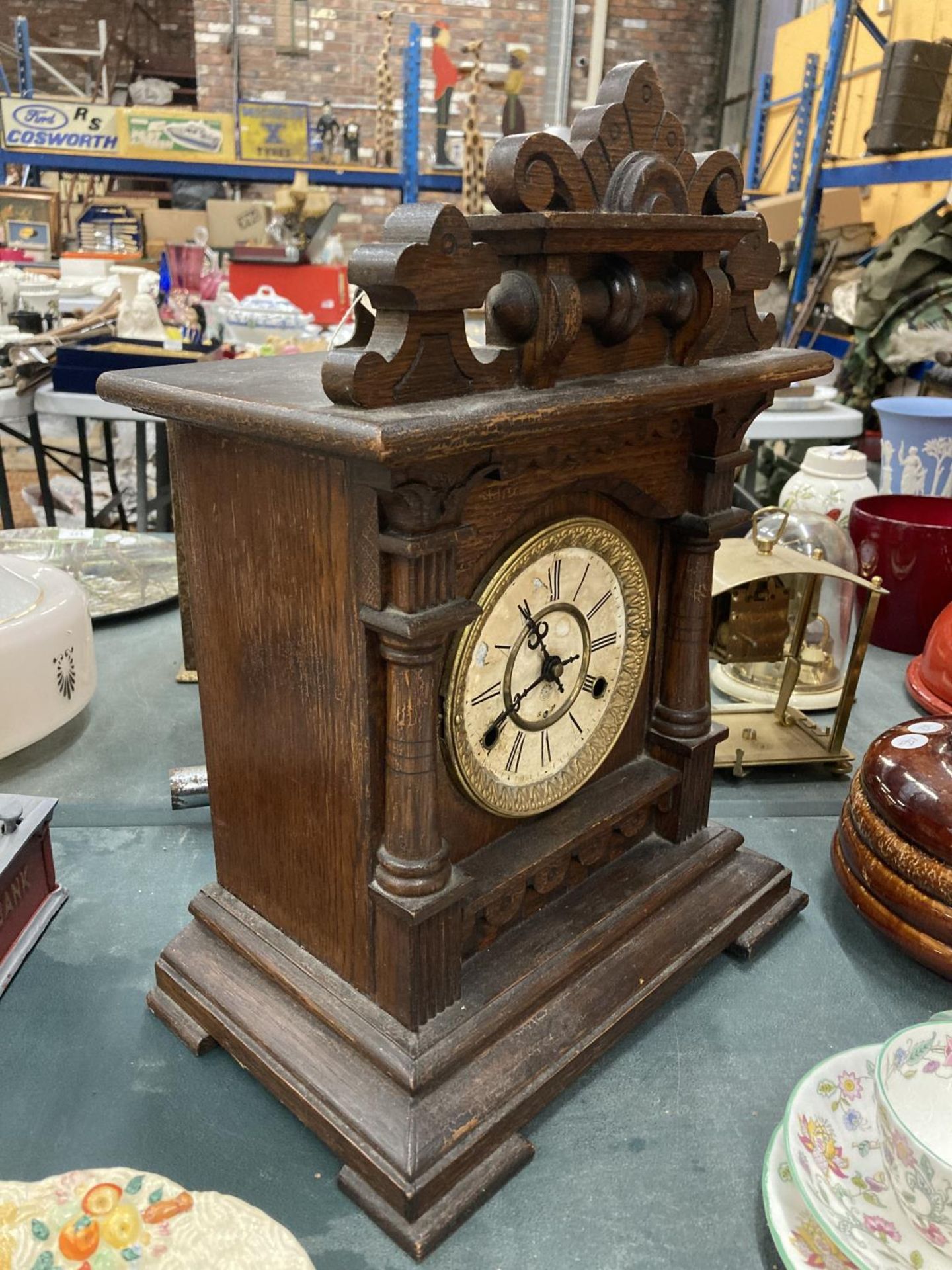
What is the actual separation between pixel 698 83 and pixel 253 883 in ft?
Answer: 21.4

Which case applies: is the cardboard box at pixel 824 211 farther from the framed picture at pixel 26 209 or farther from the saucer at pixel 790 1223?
the saucer at pixel 790 1223

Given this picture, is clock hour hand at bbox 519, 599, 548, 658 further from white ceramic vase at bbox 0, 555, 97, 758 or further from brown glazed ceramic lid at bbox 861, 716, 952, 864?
white ceramic vase at bbox 0, 555, 97, 758

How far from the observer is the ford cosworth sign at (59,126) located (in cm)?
370

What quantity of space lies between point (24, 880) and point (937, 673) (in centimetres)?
119

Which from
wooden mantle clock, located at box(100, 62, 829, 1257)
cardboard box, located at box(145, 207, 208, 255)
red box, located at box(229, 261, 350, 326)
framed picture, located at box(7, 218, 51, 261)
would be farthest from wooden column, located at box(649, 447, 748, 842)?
framed picture, located at box(7, 218, 51, 261)

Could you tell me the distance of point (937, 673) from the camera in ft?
4.61

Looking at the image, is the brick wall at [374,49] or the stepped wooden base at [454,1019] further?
the brick wall at [374,49]

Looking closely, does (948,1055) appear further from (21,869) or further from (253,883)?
(21,869)

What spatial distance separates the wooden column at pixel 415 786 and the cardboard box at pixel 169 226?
173 inches

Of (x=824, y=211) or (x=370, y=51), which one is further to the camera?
(x=370, y=51)

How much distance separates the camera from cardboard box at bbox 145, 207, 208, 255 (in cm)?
448

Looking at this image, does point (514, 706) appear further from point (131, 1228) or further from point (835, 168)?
point (835, 168)

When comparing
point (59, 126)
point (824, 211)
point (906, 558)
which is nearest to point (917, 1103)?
point (906, 558)

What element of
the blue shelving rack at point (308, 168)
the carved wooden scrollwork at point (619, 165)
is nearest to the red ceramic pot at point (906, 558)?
the carved wooden scrollwork at point (619, 165)
